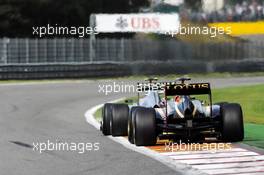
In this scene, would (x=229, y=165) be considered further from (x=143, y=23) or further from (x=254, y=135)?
(x=143, y=23)

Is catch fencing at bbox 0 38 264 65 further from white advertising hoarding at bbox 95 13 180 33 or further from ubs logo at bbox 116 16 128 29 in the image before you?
ubs logo at bbox 116 16 128 29

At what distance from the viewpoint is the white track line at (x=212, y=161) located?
32.0 ft

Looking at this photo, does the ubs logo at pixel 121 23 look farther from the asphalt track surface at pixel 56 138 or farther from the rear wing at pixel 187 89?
the rear wing at pixel 187 89

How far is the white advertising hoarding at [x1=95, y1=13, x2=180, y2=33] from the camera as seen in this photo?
44188 mm

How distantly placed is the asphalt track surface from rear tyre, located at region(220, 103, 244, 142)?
1681mm

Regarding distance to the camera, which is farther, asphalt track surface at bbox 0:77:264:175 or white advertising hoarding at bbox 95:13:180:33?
white advertising hoarding at bbox 95:13:180:33

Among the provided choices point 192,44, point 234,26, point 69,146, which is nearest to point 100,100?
point 69,146

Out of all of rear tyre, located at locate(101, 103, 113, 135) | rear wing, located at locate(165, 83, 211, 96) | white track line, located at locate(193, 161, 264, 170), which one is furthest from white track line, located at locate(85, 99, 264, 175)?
rear tyre, located at locate(101, 103, 113, 135)

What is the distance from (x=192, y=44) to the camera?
42562 millimetres

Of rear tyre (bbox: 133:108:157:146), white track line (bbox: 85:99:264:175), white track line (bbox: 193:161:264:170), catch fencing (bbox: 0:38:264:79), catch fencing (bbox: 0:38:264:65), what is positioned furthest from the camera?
catch fencing (bbox: 0:38:264:65)

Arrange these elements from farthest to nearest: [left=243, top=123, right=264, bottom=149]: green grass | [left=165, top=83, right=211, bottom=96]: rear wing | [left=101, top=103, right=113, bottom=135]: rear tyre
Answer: [left=101, top=103, right=113, bottom=135]: rear tyre < [left=243, top=123, right=264, bottom=149]: green grass < [left=165, top=83, right=211, bottom=96]: rear wing

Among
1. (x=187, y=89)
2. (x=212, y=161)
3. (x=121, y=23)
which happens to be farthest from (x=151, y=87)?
(x=121, y=23)

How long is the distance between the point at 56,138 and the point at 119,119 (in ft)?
4.48

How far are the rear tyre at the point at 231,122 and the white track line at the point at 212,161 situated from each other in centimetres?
39
